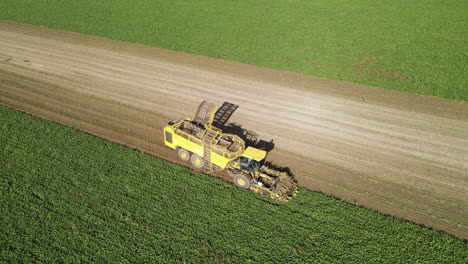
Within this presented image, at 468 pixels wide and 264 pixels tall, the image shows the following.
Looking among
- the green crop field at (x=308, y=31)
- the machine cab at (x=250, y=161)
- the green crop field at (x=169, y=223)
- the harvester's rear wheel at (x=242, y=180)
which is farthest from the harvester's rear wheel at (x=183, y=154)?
the green crop field at (x=308, y=31)

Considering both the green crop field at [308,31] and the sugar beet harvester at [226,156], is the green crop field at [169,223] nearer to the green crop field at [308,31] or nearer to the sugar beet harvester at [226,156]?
the sugar beet harvester at [226,156]

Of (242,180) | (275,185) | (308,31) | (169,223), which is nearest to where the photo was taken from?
(169,223)

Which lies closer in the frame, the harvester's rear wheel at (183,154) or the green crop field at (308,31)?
the harvester's rear wheel at (183,154)

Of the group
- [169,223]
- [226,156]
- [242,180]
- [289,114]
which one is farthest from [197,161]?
[289,114]

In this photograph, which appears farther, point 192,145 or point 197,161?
point 197,161

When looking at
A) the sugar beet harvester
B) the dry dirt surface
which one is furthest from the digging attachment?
the dry dirt surface

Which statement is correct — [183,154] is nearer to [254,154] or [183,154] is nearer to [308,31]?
[254,154]

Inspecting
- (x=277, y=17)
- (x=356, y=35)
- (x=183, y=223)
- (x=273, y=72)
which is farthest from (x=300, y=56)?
(x=183, y=223)
